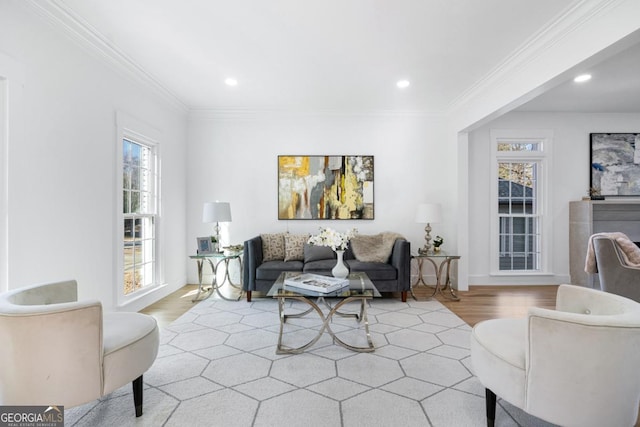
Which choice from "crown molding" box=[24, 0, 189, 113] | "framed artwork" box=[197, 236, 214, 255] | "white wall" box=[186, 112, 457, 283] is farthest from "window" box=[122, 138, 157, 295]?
"white wall" box=[186, 112, 457, 283]

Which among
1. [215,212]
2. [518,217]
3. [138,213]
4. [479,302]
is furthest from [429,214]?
[138,213]

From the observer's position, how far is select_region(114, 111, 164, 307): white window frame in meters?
3.29

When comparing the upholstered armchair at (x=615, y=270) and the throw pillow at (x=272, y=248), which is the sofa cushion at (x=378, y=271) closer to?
the throw pillow at (x=272, y=248)

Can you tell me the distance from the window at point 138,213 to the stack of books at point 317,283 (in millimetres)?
2059

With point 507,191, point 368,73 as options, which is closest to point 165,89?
point 368,73

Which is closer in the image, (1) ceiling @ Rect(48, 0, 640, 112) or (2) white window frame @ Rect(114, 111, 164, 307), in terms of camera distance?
(1) ceiling @ Rect(48, 0, 640, 112)

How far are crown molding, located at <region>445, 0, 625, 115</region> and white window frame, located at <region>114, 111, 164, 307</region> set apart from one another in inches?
160

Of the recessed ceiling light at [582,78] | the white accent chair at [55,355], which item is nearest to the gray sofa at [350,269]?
the white accent chair at [55,355]

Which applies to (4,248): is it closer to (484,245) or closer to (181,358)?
(181,358)

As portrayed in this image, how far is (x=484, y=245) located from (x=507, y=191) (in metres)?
0.97

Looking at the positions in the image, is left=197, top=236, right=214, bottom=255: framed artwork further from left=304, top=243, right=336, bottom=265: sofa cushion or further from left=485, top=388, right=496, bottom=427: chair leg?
left=485, top=388, right=496, bottom=427: chair leg

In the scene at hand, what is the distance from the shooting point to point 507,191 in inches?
201

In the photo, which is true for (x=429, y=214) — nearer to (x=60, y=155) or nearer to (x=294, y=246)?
(x=294, y=246)

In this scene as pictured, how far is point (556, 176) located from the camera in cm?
503
